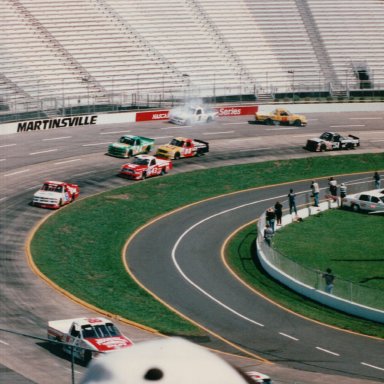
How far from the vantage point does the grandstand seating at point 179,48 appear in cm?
7050

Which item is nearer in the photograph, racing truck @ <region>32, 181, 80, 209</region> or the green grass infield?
the green grass infield

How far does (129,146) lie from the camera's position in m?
60.3

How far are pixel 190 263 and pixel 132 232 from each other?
5523mm

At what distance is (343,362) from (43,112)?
135 ft

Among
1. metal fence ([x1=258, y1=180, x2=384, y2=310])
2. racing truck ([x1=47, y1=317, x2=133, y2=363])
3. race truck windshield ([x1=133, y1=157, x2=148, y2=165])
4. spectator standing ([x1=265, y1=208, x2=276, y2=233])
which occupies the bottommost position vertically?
metal fence ([x1=258, y1=180, x2=384, y2=310])

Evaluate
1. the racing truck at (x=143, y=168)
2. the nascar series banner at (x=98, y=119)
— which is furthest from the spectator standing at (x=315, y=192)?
the nascar series banner at (x=98, y=119)

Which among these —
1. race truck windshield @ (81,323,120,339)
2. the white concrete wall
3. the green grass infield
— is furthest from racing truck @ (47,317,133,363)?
the white concrete wall

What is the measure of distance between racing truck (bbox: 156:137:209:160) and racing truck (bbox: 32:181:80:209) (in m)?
11.0

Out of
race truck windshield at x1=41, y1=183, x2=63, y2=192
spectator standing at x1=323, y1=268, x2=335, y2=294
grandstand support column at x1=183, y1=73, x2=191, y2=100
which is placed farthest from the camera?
grandstand support column at x1=183, y1=73, x2=191, y2=100

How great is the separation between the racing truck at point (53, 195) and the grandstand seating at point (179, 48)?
54.3 ft

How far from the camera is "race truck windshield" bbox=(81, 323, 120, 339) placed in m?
28.6

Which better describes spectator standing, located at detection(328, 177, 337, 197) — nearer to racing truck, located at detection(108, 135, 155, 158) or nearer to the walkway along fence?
the walkway along fence

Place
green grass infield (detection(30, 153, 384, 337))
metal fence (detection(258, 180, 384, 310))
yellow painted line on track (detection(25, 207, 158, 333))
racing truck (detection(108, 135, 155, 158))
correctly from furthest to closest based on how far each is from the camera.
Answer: racing truck (detection(108, 135, 155, 158)) < green grass infield (detection(30, 153, 384, 337)) < metal fence (detection(258, 180, 384, 310)) < yellow painted line on track (detection(25, 207, 158, 333))

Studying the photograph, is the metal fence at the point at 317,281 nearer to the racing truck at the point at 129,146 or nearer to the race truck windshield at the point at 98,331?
the race truck windshield at the point at 98,331
